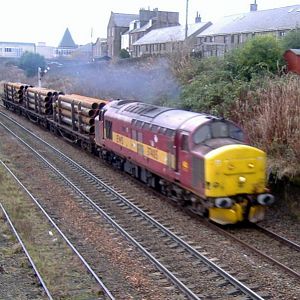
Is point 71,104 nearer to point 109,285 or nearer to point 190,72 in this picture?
point 190,72

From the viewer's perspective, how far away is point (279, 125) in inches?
637

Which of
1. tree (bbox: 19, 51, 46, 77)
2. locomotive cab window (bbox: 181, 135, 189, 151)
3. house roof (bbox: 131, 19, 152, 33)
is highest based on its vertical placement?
house roof (bbox: 131, 19, 152, 33)

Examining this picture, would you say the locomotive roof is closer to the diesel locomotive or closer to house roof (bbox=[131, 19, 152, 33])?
the diesel locomotive

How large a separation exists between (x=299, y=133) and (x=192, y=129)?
3.14m

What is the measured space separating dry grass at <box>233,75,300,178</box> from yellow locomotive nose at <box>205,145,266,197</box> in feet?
5.06

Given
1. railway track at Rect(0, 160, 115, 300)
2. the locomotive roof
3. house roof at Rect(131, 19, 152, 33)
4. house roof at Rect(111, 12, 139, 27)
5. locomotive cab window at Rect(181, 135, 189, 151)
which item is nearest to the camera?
railway track at Rect(0, 160, 115, 300)

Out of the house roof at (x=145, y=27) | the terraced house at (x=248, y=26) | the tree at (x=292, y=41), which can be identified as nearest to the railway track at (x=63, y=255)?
the tree at (x=292, y=41)

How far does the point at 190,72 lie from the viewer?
28.6m

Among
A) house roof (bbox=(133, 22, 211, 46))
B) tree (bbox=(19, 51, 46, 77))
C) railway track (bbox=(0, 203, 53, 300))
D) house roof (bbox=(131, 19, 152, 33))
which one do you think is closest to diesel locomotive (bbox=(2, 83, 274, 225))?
railway track (bbox=(0, 203, 53, 300))

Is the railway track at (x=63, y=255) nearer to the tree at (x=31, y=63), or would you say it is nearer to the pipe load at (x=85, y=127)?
the pipe load at (x=85, y=127)

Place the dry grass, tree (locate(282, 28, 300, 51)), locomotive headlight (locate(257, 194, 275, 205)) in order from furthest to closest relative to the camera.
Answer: tree (locate(282, 28, 300, 51))
the dry grass
locomotive headlight (locate(257, 194, 275, 205))

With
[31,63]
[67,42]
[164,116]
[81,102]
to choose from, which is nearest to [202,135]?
[164,116]

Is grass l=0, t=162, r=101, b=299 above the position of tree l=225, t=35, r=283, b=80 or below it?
below

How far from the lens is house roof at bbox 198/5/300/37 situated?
50.2m
